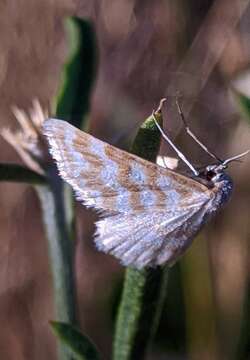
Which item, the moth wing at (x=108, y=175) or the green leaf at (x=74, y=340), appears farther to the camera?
the green leaf at (x=74, y=340)

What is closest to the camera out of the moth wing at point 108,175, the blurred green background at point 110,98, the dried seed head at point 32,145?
the moth wing at point 108,175

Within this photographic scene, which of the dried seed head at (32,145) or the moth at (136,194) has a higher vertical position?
the dried seed head at (32,145)

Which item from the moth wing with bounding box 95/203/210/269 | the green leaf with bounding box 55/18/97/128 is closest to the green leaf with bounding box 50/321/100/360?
the moth wing with bounding box 95/203/210/269

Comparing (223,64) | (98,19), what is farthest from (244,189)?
(98,19)

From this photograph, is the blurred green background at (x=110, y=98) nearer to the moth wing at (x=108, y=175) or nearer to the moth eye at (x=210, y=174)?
the moth eye at (x=210, y=174)

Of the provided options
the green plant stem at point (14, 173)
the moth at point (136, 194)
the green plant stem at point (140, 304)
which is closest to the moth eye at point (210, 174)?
the moth at point (136, 194)

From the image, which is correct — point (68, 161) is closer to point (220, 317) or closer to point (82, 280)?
point (220, 317)

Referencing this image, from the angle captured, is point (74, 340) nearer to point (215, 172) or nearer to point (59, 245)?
point (59, 245)

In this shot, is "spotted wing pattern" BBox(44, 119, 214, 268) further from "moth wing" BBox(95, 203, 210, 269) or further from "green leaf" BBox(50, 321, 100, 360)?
"green leaf" BBox(50, 321, 100, 360)
